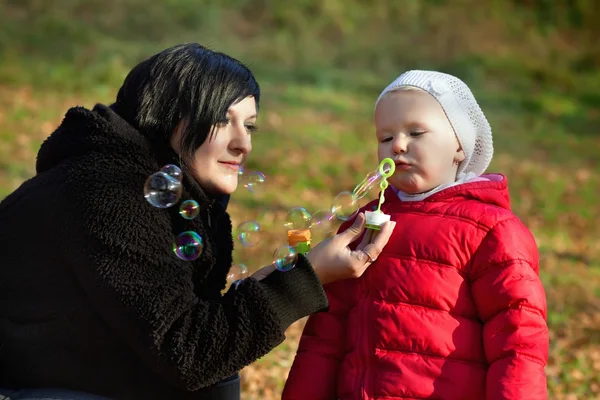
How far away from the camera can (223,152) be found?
2.90 metres

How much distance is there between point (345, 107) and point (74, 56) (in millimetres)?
5533

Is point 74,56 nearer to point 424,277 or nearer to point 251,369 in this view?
point 251,369

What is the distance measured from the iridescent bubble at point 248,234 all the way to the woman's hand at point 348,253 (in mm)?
514

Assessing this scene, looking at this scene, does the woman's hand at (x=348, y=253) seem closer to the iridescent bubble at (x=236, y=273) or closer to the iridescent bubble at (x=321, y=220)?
the iridescent bubble at (x=321, y=220)

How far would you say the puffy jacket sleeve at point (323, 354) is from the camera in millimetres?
2852

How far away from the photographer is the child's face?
276cm

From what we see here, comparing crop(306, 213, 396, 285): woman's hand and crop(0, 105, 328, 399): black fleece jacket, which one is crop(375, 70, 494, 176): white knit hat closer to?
crop(306, 213, 396, 285): woman's hand

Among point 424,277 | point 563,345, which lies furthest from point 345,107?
point 424,277

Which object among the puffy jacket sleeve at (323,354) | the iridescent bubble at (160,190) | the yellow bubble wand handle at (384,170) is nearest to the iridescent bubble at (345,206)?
the puffy jacket sleeve at (323,354)

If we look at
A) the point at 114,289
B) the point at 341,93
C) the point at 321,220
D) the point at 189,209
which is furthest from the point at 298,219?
the point at 341,93

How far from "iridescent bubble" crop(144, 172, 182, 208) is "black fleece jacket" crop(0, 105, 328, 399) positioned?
1.4 inches

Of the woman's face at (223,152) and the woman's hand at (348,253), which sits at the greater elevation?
the woman's face at (223,152)

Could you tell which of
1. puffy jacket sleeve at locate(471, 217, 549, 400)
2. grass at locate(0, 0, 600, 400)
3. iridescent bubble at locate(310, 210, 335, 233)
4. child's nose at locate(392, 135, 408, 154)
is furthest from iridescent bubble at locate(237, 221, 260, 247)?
grass at locate(0, 0, 600, 400)

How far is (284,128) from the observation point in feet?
49.6
